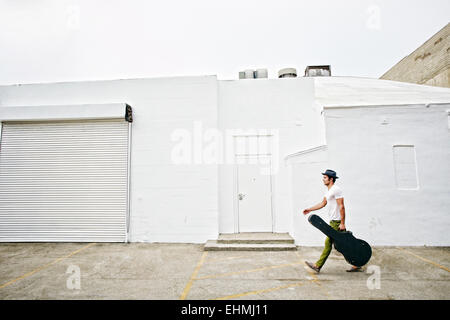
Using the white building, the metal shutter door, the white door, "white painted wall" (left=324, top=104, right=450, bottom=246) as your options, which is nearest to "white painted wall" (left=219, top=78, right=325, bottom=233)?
the white building

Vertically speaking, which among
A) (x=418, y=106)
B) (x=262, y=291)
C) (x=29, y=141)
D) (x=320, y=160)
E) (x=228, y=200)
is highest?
(x=418, y=106)

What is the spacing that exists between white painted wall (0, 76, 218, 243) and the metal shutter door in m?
0.59

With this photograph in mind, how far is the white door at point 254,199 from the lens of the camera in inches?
297

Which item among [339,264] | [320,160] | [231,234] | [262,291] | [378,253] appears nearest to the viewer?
[262,291]

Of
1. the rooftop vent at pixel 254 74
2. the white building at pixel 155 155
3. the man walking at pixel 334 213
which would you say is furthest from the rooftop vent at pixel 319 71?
the man walking at pixel 334 213

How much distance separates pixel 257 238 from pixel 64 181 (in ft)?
20.9

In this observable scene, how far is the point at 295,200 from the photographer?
689 centimetres

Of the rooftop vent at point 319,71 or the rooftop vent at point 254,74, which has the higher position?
the rooftop vent at point 319,71

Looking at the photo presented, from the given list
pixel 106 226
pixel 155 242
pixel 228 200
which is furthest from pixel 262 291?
pixel 106 226

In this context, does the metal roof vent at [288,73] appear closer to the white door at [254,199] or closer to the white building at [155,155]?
the white building at [155,155]

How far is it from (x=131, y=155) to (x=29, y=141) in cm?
355

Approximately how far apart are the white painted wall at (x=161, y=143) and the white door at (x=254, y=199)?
84cm

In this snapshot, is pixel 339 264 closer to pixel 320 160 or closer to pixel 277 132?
pixel 320 160

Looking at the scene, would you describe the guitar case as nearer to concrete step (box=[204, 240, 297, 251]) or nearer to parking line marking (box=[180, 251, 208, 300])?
concrete step (box=[204, 240, 297, 251])
